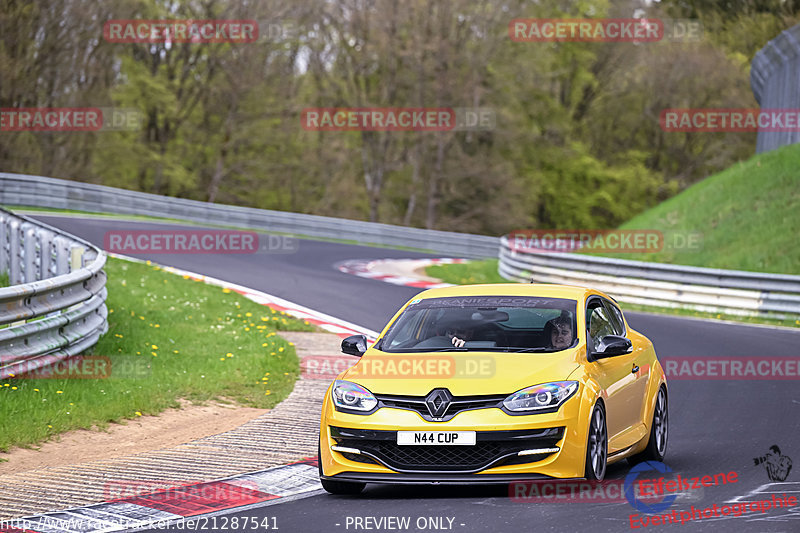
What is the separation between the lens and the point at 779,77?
29703 millimetres

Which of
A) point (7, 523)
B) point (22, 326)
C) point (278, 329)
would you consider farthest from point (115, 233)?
point (7, 523)

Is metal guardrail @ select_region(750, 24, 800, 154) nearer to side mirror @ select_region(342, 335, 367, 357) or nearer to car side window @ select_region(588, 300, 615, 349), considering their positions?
car side window @ select_region(588, 300, 615, 349)

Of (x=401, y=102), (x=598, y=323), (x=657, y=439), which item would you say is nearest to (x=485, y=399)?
(x=598, y=323)

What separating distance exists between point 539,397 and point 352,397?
4.08ft

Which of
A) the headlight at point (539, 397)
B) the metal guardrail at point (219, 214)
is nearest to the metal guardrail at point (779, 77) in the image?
the metal guardrail at point (219, 214)

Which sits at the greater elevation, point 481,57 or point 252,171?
point 481,57

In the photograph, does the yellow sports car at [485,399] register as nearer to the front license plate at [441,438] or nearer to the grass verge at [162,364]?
the front license plate at [441,438]

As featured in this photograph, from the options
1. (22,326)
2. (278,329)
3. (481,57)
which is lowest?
(278,329)

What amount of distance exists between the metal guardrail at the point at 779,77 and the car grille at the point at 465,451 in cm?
2290

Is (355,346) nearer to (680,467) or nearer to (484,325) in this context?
(484,325)

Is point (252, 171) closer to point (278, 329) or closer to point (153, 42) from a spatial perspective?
point (153, 42)

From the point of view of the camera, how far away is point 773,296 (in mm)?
21250

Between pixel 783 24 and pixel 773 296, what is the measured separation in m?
34.5

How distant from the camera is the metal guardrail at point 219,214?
1383 inches
